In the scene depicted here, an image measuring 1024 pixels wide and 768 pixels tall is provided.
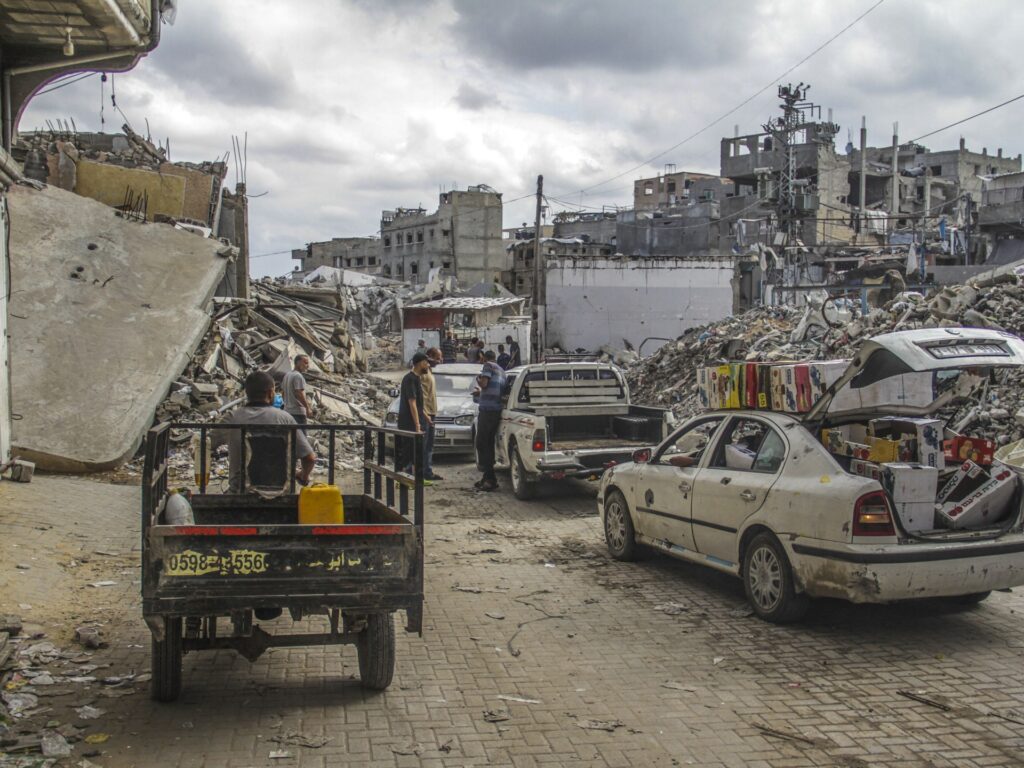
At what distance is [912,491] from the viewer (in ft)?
22.1

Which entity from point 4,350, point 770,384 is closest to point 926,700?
point 770,384

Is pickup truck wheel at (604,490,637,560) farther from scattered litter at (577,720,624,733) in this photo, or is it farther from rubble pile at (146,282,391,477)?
rubble pile at (146,282,391,477)

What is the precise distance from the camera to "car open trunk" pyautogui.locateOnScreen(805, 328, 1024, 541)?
669 cm

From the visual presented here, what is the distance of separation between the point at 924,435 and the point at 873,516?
1134mm

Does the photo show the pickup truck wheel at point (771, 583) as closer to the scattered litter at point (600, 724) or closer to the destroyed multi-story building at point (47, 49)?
the scattered litter at point (600, 724)

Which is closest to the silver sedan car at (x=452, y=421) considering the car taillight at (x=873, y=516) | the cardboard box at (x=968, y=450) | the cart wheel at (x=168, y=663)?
the cardboard box at (x=968, y=450)

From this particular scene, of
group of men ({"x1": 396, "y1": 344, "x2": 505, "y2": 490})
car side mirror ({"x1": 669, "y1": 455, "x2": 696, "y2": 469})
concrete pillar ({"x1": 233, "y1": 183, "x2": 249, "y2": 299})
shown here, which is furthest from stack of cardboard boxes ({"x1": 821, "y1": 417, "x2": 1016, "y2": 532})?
concrete pillar ({"x1": 233, "y1": 183, "x2": 249, "y2": 299})

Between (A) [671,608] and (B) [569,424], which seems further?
(B) [569,424]

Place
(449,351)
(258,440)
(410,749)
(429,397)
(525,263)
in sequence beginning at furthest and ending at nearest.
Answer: (525,263)
(449,351)
(429,397)
(258,440)
(410,749)

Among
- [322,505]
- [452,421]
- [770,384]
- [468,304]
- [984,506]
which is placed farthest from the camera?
[468,304]

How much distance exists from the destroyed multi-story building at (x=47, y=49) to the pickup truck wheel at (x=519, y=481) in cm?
644

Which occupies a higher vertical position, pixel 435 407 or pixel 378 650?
pixel 435 407

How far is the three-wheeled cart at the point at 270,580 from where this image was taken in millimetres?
5078

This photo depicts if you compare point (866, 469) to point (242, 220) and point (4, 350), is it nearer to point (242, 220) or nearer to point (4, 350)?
point (4, 350)
